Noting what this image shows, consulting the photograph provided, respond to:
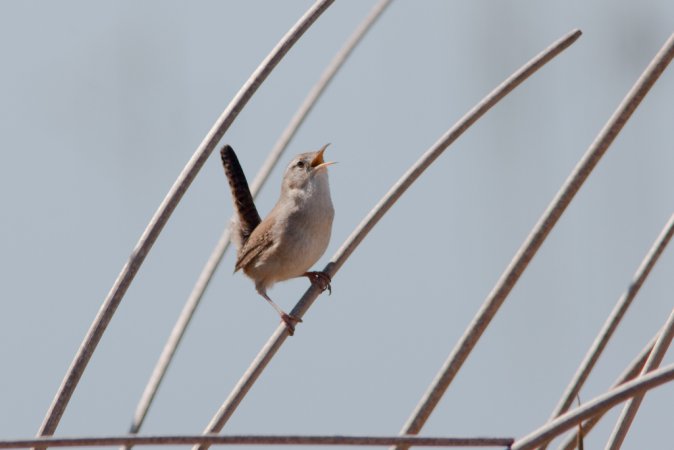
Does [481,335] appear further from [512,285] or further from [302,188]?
[302,188]

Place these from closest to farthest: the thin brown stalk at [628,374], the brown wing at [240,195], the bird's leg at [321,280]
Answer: the thin brown stalk at [628,374], the bird's leg at [321,280], the brown wing at [240,195]

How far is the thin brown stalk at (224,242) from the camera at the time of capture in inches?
116

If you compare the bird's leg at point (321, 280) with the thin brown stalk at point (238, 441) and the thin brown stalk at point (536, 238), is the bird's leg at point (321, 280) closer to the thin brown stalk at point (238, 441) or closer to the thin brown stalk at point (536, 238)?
the thin brown stalk at point (536, 238)

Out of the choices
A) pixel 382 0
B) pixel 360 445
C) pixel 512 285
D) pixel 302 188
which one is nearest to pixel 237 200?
pixel 302 188

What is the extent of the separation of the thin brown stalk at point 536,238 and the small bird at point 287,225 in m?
1.39

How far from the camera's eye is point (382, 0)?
3.62 m

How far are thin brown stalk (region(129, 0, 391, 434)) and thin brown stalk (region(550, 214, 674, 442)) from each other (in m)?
1.19

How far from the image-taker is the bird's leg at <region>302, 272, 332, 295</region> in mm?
3686

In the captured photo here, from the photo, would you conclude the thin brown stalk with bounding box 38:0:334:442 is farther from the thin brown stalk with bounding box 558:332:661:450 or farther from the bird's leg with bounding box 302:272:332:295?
the thin brown stalk with bounding box 558:332:661:450

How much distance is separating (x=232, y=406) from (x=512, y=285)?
34.3 inches

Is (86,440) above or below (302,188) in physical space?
below

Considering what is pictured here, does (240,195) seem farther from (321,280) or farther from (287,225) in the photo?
(321,280)

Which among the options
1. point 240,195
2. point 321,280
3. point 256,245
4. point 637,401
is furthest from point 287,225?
point 637,401

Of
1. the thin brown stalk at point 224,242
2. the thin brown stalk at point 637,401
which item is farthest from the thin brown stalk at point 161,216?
the thin brown stalk at point 637,401
